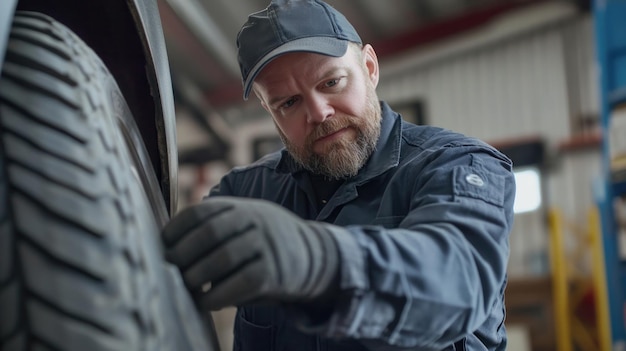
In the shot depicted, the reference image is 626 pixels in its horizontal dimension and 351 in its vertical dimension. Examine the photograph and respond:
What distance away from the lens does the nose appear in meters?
1.30

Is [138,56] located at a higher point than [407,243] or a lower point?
higher

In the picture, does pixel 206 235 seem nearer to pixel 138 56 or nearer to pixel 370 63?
pixel 138 56

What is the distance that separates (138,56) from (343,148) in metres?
0.46

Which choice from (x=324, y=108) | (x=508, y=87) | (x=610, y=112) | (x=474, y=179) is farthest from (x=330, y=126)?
(x=508, y=87)

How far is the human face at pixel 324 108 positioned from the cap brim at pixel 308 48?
0.07 ft

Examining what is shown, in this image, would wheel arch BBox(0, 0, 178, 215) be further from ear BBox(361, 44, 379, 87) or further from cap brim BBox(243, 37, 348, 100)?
ear BBox(361, 44, 379, 87)

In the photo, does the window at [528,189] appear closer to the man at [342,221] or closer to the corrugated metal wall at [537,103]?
the corrugated metal wall at [537,103]

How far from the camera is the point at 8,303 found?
1.86ft

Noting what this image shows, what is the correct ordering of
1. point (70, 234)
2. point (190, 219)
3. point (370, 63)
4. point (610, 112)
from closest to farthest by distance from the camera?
point (70, 234) → point (190, 219) → point (370, 63) → point (610, 112)

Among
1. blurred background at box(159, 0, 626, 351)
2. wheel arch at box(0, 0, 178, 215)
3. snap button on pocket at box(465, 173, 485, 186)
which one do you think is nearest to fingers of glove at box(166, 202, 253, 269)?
wheel arch at box(0, 0, 178, 215)

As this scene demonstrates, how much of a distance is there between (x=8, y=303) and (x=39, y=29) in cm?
28

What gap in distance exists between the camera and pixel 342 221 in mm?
1222

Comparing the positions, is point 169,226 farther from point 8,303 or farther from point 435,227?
point 435,227

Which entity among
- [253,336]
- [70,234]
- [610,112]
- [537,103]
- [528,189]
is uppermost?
[70,234]
